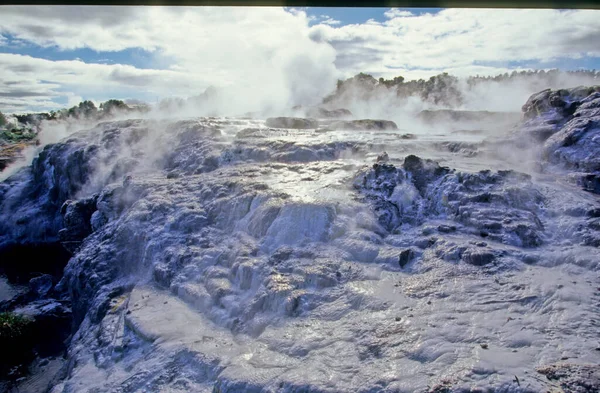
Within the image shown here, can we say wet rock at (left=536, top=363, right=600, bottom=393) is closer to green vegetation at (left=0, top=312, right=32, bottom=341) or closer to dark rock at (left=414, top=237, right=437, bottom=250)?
dark rock at (left=414, top=237, right=437, bottom=250)

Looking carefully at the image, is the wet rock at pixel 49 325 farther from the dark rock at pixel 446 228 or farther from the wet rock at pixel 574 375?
the wet rock at pixel 574 375

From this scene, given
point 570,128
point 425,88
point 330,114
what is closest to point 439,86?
point 425,88

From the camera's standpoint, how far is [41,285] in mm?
14828

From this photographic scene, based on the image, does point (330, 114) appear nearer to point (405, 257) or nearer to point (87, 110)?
point (405, 257)

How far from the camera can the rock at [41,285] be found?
14442 mm

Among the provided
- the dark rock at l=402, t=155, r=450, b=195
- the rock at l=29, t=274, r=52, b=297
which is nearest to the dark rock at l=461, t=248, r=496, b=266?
the dark rock at l=402, t=155, r=450, b=195

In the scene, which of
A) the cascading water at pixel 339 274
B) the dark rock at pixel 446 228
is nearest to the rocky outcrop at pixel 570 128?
the cascading water at pixel 339 274

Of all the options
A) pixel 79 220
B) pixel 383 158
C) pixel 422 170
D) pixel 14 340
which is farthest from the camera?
pixel 79 220

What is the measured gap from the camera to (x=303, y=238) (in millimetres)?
8031

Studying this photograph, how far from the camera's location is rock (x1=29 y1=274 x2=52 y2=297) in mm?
14442

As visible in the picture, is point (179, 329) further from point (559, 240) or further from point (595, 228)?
point (595, 228)

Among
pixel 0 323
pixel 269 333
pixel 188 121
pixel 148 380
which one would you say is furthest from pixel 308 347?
pixel 188 121

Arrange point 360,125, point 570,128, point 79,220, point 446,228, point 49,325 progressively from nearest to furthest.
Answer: point 446,228 → point 570,128 → point 49,325 → point 79,220 → point 360,125

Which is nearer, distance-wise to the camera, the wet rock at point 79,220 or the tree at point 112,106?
the wet rock at point 79,220
